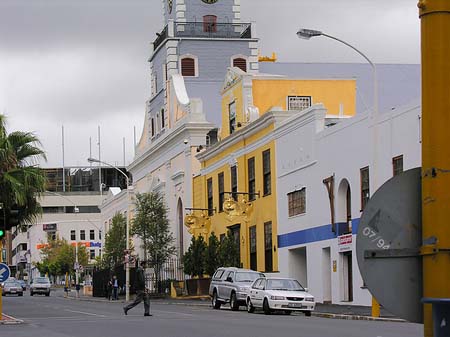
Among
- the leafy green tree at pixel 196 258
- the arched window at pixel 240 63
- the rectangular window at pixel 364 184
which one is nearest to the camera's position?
the rectangular window at pixel 364 184

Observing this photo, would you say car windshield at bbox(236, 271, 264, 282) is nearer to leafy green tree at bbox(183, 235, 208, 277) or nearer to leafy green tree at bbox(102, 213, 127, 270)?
leafy green tree at bbox(183, 235, 208, 277)

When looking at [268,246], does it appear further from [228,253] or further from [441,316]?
[441,316]

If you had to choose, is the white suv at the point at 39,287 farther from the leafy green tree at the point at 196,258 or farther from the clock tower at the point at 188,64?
the leafy green tree at the point at 196,258

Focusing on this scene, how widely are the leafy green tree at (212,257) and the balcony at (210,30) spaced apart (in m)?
20.4

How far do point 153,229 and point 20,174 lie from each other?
25.1 meters

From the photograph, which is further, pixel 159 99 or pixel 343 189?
pixel 159 99

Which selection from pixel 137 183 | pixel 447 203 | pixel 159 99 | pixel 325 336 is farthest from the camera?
pixel 137 183

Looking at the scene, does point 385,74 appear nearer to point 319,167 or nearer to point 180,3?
point 180,3

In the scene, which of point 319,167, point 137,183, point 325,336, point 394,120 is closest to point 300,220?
point 319,167

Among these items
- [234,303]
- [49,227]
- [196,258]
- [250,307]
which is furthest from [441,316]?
[49,227]

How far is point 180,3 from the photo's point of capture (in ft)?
232

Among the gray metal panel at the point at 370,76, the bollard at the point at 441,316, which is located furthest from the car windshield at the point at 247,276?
the bollard at the point at 441,316

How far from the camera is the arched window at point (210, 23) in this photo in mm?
71938

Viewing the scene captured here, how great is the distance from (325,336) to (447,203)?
57.0 ft
